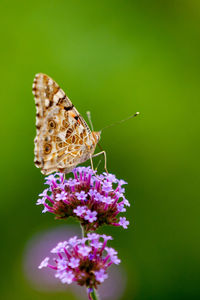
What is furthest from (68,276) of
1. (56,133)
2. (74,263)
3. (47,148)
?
(56,133)

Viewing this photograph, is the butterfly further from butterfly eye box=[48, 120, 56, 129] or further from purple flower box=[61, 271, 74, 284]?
purple flower box=[61, 271, 74, 284]

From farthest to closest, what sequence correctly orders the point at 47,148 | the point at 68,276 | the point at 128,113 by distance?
the point at 128,113
the point at 47,148
the point at 68,276

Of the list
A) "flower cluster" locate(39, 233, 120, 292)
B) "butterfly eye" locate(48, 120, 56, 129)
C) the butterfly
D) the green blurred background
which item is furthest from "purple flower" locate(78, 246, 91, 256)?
the green blurred background

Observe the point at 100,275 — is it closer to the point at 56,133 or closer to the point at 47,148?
the point at 47,148

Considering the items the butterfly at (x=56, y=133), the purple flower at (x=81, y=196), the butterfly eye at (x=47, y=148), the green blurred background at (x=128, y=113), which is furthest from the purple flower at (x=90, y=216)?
the green blurred background at (x=128, y=113)

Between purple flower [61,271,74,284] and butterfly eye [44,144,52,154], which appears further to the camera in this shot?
butterfly eye [44,144,52,154]

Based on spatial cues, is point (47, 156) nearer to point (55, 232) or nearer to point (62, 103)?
point (62, 103)

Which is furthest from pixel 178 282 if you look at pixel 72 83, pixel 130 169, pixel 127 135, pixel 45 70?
pixel 45 70
